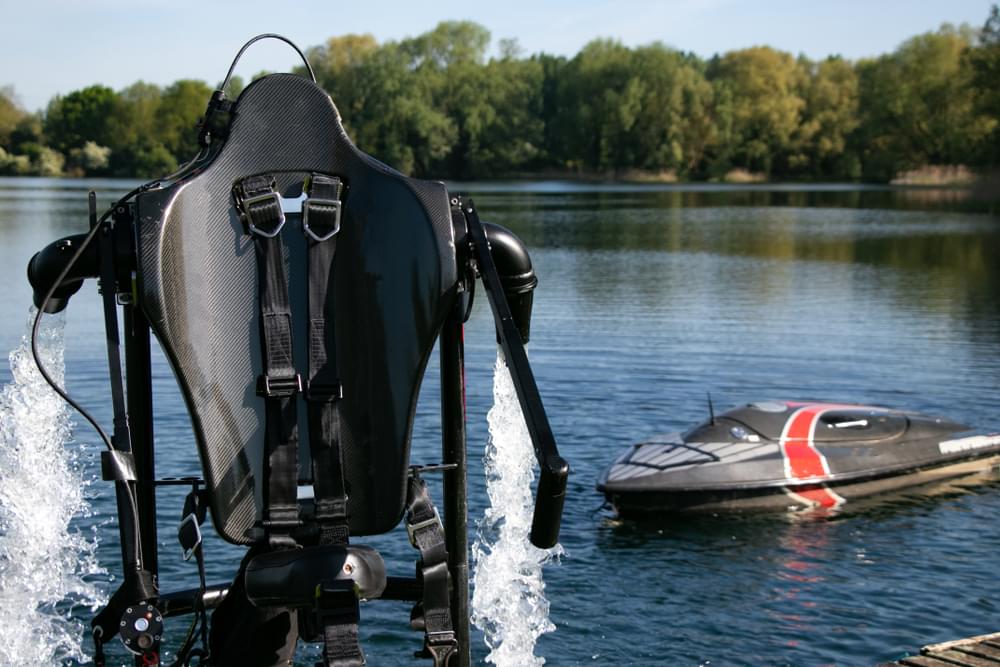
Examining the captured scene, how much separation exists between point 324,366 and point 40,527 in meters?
3.58

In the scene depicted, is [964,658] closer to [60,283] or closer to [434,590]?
[434,590]

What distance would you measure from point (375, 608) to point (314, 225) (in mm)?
6808

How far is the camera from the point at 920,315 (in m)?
28.7

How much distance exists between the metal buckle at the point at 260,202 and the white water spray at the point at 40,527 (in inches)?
39.5

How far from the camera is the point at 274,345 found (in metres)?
3.44

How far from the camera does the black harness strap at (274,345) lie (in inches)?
134

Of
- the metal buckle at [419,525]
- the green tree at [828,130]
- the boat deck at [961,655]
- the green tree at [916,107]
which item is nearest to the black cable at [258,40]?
the metal buckle at [419,525]

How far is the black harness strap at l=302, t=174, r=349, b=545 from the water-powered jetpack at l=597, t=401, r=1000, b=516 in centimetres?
Result: 920

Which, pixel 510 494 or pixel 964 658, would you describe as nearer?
pixel 510 494

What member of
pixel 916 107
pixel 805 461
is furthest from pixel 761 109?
pixel 805 461

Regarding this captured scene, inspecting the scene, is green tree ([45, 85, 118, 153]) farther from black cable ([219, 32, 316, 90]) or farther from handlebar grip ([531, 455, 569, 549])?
handlebar grip ([531, 455, 569, 549])

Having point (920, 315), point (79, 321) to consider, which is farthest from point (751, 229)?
point (79, 321)

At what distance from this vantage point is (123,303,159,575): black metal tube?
3.58 meters

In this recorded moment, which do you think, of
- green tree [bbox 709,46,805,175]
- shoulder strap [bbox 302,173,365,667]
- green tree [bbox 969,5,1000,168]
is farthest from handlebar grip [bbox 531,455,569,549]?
green tree [bbox 709,46,805,175]
